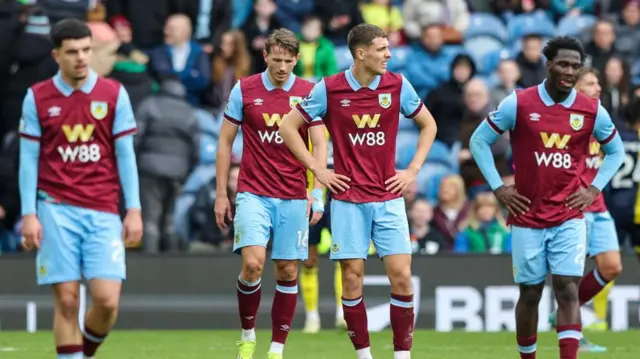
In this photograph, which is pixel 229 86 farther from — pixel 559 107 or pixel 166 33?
pixel 559 107

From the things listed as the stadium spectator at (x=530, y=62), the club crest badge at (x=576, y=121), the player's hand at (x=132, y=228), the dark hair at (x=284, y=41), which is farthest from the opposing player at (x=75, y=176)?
the stadium spectator at (x=530, y=62)

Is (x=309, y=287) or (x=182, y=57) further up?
(x=182, y=57)

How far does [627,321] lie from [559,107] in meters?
5.97

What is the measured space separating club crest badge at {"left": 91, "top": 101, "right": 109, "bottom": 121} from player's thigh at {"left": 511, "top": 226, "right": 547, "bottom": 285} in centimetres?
301

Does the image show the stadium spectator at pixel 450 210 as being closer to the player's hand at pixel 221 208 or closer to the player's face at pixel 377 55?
the player's hand at pixel 221 208

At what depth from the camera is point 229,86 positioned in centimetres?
1795

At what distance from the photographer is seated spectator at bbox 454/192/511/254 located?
16.3 metres

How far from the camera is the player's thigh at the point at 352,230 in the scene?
10.7 m

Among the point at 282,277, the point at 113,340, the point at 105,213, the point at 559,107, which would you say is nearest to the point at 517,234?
the point at 559,107

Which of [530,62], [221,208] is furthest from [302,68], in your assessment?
[221,208]

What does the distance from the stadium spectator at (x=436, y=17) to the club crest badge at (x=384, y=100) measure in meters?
8.05

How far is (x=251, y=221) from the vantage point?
11281mm

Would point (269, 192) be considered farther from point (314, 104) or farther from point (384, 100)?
point (384, 100)

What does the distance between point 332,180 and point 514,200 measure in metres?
1.25
